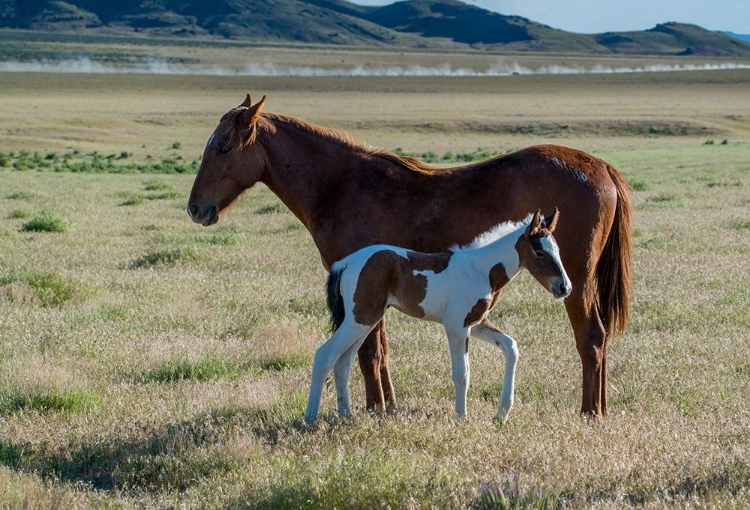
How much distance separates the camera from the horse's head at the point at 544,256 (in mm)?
6277

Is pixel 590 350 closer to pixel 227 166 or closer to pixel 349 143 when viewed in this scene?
pixel 349 143

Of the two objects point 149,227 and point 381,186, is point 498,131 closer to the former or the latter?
point 149,227

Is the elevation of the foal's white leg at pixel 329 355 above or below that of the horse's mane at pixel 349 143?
below

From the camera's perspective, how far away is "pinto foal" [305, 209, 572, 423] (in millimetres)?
6395

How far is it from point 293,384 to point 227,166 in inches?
72.1

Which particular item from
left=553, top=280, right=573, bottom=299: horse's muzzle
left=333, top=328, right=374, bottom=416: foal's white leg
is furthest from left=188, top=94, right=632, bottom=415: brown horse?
left=553, top=280, right=573, bottom=299: horse's muzzle

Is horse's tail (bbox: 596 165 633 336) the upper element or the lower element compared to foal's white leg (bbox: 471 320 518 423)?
upper

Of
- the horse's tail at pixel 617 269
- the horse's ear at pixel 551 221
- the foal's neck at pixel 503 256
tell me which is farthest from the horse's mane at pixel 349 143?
the horse's tail at pixel 617 269

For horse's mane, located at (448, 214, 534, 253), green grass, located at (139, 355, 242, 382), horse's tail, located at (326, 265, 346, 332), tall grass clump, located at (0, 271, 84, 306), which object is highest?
horse's mane, located at (448, 214, 534, 253)

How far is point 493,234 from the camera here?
6.75 m

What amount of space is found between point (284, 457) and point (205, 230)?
1300cm

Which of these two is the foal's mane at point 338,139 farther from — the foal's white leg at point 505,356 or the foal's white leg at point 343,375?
the foal's white leg at point 343,375

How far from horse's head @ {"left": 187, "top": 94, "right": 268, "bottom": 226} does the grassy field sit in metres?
1.46

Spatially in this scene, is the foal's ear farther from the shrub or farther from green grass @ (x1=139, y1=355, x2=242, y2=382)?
the shrub
